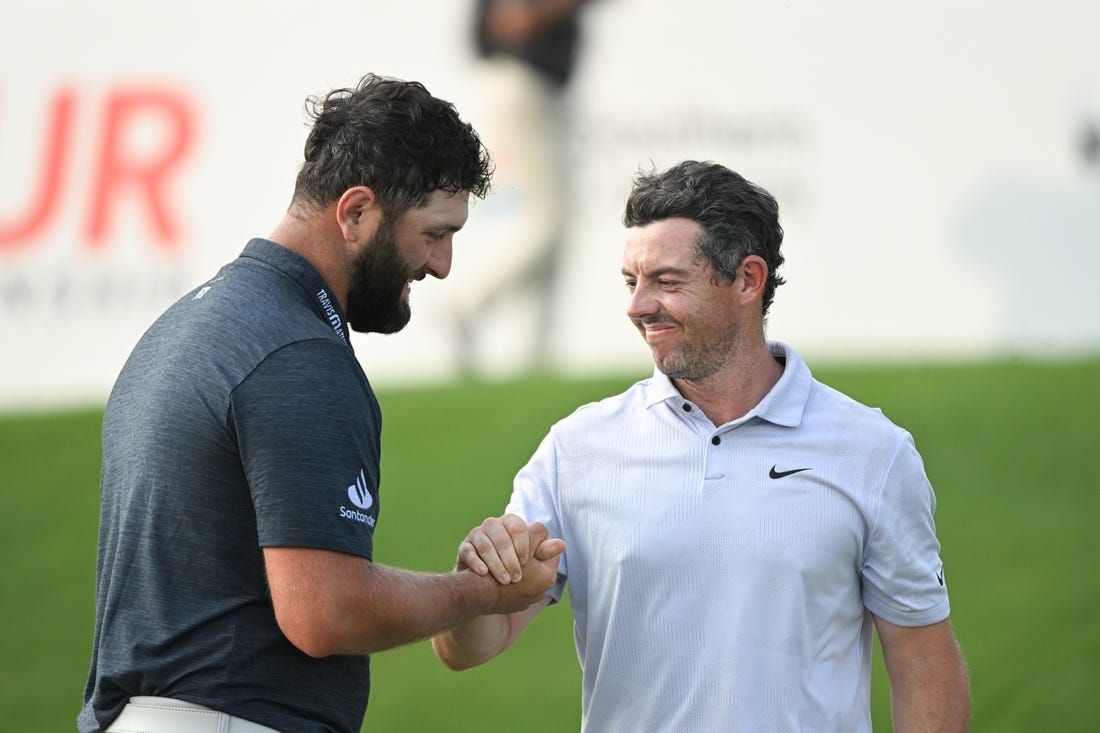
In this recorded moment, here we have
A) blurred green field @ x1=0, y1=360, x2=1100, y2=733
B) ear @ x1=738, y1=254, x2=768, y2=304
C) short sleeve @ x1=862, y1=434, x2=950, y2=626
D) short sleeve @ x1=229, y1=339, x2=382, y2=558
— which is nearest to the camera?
short sleeve @ x1=229, y1=339, x2=382, y2=558

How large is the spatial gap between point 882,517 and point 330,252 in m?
1.17

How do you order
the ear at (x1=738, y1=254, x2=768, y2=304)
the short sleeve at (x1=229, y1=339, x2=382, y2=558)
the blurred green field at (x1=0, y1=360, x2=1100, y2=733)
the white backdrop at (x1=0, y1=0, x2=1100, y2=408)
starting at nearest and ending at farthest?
the short sleeve at (x1=229, y1=339, x2=382, y2=558), the ear at (x1=738, y1=254, x2=768, y2=304), the blurred green field at (x1=0, y1=360, x2=1100, y2=733), the white backdrop at (x1=0, y1=0, x2=1100, y2=408)

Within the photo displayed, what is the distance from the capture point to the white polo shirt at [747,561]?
2611 mm

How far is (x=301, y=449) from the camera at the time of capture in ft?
7.07

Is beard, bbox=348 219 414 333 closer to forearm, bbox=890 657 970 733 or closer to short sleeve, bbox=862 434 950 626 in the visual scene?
short sleeve, bbox=862 434 950 626

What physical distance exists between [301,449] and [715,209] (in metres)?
1.12

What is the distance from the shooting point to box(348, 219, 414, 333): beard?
8.02ft

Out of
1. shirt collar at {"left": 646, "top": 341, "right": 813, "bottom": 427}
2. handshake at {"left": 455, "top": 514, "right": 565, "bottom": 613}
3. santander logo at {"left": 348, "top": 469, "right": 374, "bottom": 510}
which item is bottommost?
handshake at {"left": 455, "top": 514, "right": 565, "bottom": 613}

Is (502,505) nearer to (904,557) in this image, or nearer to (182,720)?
(904,557)

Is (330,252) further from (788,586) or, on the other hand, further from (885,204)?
(885,204)

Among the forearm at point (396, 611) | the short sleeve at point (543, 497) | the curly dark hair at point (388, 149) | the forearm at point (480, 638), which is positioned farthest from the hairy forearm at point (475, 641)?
the curly dark hair at point (388, 149)

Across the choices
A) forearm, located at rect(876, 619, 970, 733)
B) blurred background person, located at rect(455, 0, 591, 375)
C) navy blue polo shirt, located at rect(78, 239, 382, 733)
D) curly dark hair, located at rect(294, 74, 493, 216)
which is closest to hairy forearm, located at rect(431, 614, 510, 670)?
navy blue polo shirt, located at rect(78, 239, 382, 733)

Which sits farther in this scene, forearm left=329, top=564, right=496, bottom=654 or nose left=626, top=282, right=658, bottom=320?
nose left=626, top=282, right=658, bottom=320

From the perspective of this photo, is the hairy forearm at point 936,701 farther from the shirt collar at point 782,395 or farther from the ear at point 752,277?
the ear at point 752,277
